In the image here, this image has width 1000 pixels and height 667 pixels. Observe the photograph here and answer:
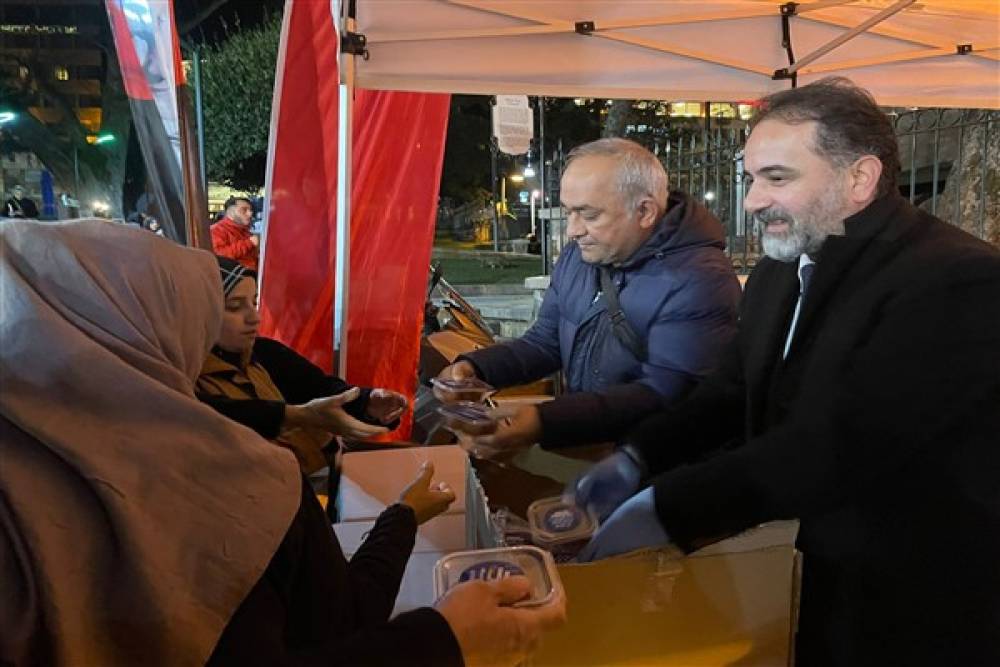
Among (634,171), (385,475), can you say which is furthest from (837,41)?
(385,475)

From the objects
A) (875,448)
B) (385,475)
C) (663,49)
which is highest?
(663,49)

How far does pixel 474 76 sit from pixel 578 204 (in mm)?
945

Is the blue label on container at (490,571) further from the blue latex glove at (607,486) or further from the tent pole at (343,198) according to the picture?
the tent pole at (343,198)

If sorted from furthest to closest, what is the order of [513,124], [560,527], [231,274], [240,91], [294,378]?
1. [240,91]
2. [513,124]
3. [294,378]
4. [231,274]
5. [560,527]

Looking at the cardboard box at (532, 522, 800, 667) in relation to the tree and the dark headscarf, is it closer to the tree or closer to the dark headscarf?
the dark headscarf

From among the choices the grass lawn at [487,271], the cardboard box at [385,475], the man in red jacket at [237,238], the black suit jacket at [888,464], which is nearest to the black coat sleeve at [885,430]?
the black suit jacket at [888,464]

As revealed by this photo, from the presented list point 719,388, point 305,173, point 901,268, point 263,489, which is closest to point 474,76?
point 305,173

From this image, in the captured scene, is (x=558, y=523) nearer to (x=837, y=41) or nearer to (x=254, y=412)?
(x=254, y=412)

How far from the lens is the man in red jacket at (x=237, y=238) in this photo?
640 cm

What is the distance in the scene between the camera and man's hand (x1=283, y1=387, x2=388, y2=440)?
204 cm

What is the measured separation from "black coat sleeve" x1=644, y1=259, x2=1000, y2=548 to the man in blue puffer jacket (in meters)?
0.61

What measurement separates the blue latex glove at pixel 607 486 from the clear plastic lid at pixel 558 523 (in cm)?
4

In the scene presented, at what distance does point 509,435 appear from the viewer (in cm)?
175

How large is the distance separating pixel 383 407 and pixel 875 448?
58.1 inches
